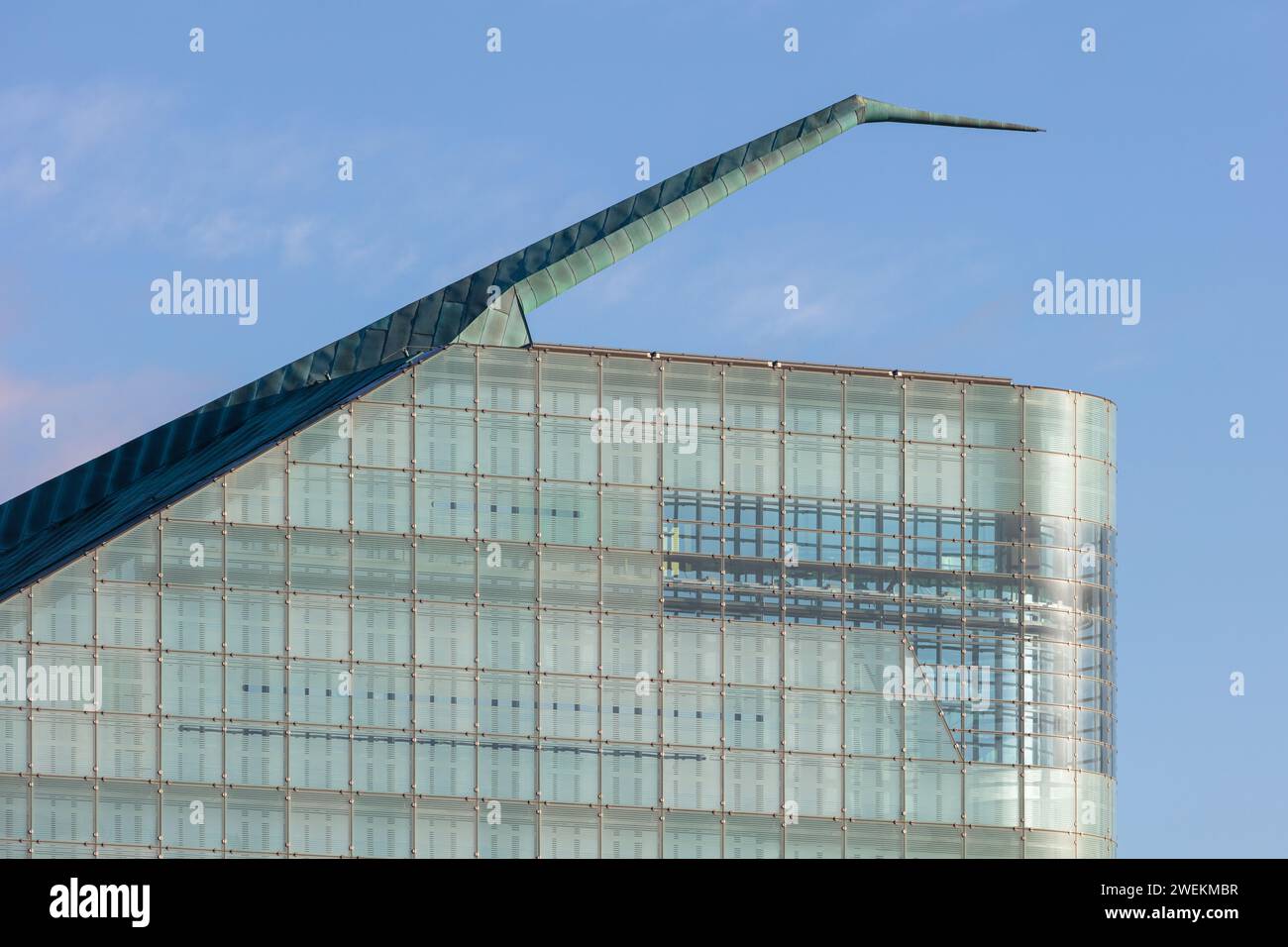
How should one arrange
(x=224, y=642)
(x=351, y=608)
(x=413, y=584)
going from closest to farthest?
1. (x=224, y=642)
2. (x=351, y=608)
3. (x=413, y=584)

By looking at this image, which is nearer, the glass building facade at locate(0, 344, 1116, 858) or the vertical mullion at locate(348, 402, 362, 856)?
the glass building facade at locate(0, 344, 1116, 858)

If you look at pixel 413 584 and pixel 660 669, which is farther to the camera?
pixel 660 669

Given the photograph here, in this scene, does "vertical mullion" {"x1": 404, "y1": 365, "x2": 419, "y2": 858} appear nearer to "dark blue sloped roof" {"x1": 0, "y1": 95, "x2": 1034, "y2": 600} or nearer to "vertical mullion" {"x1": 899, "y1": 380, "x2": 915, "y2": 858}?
"dark blue sloped roof" {"x1": 0, "y1": 95, "x2": 1034, "y2": 600}

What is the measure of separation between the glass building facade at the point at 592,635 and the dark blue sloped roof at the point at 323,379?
4.40 meters

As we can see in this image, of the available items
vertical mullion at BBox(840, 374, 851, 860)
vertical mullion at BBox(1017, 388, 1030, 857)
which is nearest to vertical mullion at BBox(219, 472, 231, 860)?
vertical mullion at BBox(840, 374, 851, 860)

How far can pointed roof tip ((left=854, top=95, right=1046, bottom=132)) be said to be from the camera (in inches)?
4456

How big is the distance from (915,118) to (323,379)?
1441 inches

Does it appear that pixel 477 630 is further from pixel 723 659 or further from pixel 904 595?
pixel 904 595

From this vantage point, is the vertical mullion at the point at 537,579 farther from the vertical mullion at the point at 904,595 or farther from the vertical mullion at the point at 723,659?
the vertical mullion at the point at 904,595

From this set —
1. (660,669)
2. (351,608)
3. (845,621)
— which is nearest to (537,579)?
(660,669)

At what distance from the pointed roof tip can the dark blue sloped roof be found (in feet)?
37.4

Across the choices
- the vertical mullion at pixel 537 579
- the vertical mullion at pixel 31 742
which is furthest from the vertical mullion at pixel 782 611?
the vertical mullion at pixel 31 742

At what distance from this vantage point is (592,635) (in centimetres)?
8438

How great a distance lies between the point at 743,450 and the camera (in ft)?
285
